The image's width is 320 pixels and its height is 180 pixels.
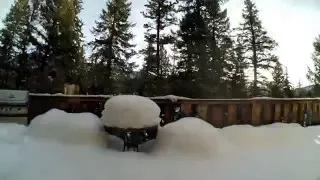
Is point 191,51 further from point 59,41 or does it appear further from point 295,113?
point 295,113

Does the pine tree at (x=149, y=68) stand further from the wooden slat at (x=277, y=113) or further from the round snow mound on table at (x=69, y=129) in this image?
the round snow mound on table at (x=69, y=129)

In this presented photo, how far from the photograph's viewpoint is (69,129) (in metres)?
2.88

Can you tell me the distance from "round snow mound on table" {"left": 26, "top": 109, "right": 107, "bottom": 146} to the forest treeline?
16.0 ft

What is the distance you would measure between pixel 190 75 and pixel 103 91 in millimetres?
2559

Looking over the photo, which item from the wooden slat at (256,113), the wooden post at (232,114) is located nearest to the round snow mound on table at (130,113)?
the wooden post at (232,114)

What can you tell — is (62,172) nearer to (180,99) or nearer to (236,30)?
(180,99)

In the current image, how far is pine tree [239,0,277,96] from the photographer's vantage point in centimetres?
872

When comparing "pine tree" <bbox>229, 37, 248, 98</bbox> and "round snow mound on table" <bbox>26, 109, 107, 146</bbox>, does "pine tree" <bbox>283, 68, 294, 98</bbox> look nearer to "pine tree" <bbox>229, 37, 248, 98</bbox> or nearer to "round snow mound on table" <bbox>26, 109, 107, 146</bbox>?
"pine tree" <bbox>229, 37, 248, 98</bbox>

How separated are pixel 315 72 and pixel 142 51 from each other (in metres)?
4.68

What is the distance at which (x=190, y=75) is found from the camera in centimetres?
816

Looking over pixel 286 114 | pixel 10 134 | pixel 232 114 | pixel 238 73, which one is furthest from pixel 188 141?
pixel 238 73

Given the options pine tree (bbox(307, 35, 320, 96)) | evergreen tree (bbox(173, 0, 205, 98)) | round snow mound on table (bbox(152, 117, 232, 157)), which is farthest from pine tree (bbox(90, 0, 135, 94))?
round snow mound on table (bbox(152, 117, 232, 157))

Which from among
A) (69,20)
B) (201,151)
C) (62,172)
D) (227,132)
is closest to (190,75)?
(69,20)

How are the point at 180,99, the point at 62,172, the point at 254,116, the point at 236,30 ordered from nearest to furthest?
the point at 62,172 → the point at 180,99 → the point at 254,116 → the point at 236,30
